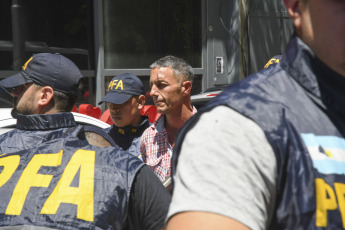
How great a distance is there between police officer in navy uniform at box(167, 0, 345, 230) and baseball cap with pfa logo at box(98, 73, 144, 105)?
403 cm

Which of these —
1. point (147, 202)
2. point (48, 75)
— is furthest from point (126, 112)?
point (147, 202)

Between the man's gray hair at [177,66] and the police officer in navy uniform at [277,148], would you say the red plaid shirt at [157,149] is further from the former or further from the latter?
the police officer in navy uniform at [277,148]

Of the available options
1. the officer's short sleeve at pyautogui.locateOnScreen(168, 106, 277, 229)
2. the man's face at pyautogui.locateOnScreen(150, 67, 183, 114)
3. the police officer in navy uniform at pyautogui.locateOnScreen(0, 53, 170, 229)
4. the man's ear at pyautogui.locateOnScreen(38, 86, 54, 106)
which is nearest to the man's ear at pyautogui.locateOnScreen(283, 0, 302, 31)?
the officer's short sleeve at pyautogui.locateOnScreen(168, 106, 277, 229)

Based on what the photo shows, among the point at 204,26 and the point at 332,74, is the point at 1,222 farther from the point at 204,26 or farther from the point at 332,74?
the point at 204,26

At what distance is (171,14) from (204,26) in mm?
825

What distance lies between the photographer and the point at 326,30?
1231 mm

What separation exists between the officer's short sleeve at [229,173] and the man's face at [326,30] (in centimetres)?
28

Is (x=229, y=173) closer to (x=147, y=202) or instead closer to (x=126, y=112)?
(x=147, y=202)

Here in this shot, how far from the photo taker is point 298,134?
115cm

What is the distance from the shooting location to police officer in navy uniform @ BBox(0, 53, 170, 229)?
8.15 feet

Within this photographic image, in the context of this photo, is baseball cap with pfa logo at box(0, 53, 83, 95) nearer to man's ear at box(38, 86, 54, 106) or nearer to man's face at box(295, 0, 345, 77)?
man's ear at box(38, 86, 54, 106)

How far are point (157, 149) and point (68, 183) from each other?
1821 millimetres

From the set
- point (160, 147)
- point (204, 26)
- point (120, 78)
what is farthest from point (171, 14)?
point (160, 147)

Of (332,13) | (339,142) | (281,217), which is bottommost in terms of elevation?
(281,217)
